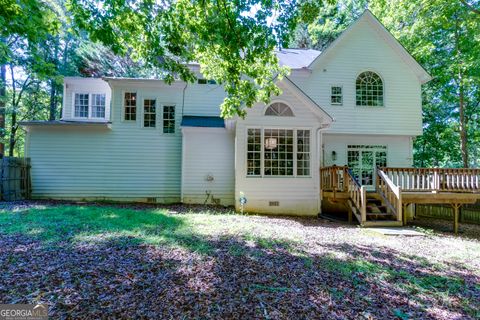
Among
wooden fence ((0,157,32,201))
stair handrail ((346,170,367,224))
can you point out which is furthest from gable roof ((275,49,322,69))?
wooden fence ((0,157,32,201))

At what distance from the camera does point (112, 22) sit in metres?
5.10

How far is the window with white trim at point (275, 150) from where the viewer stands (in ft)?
32.6

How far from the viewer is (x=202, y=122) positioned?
11.5 m

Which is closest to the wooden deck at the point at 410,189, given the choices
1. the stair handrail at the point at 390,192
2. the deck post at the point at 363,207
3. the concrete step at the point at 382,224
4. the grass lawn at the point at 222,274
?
the stair handrail at the point at 390,192

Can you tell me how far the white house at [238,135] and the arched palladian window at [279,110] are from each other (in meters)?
0.04

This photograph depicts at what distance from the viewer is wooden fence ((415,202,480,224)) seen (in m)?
11.8

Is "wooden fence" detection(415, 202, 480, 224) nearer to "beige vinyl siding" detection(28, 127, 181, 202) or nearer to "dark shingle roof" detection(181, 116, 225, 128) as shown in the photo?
"dark shingle roof" detection(181, 116, 225, 128)

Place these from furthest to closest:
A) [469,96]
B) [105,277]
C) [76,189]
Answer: [469,96]
[76,189]
[105,277]

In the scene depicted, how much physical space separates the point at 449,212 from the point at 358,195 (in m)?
6.68

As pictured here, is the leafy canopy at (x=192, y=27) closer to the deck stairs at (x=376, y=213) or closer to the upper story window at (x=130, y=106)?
the deck stairs at (x=376, y=213)

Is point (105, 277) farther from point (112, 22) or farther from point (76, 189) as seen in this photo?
Result: point (76, 189)

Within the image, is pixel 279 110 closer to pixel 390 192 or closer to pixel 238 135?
pixel 238 135

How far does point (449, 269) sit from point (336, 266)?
2.29 meters

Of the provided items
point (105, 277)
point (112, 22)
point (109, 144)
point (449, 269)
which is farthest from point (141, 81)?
point (449, 269)
